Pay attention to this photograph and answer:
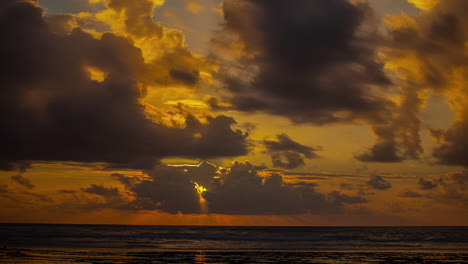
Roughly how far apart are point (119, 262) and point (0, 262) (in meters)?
11.1

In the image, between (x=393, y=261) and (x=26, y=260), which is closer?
(x=26, y=260)

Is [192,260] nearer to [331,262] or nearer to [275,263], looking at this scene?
[275,263]

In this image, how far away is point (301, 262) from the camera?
160ft

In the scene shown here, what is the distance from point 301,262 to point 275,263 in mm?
3256

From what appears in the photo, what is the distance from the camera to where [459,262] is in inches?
1994

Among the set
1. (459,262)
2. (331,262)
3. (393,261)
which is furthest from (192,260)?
(459,262)

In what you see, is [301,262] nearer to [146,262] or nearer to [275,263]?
[275,263]

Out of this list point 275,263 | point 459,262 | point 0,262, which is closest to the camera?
point 0,262

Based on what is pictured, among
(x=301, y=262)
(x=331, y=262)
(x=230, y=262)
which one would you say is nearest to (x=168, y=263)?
(x=230, y=262)

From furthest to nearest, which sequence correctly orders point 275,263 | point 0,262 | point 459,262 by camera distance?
1. point 459,262
2. point 275,263
3. point 0,262

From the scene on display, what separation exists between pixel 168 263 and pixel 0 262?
1592 cm

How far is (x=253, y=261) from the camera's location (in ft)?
162

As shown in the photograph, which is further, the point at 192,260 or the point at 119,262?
the point at 192,260

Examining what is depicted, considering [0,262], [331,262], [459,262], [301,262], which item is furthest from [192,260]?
[459,262]
